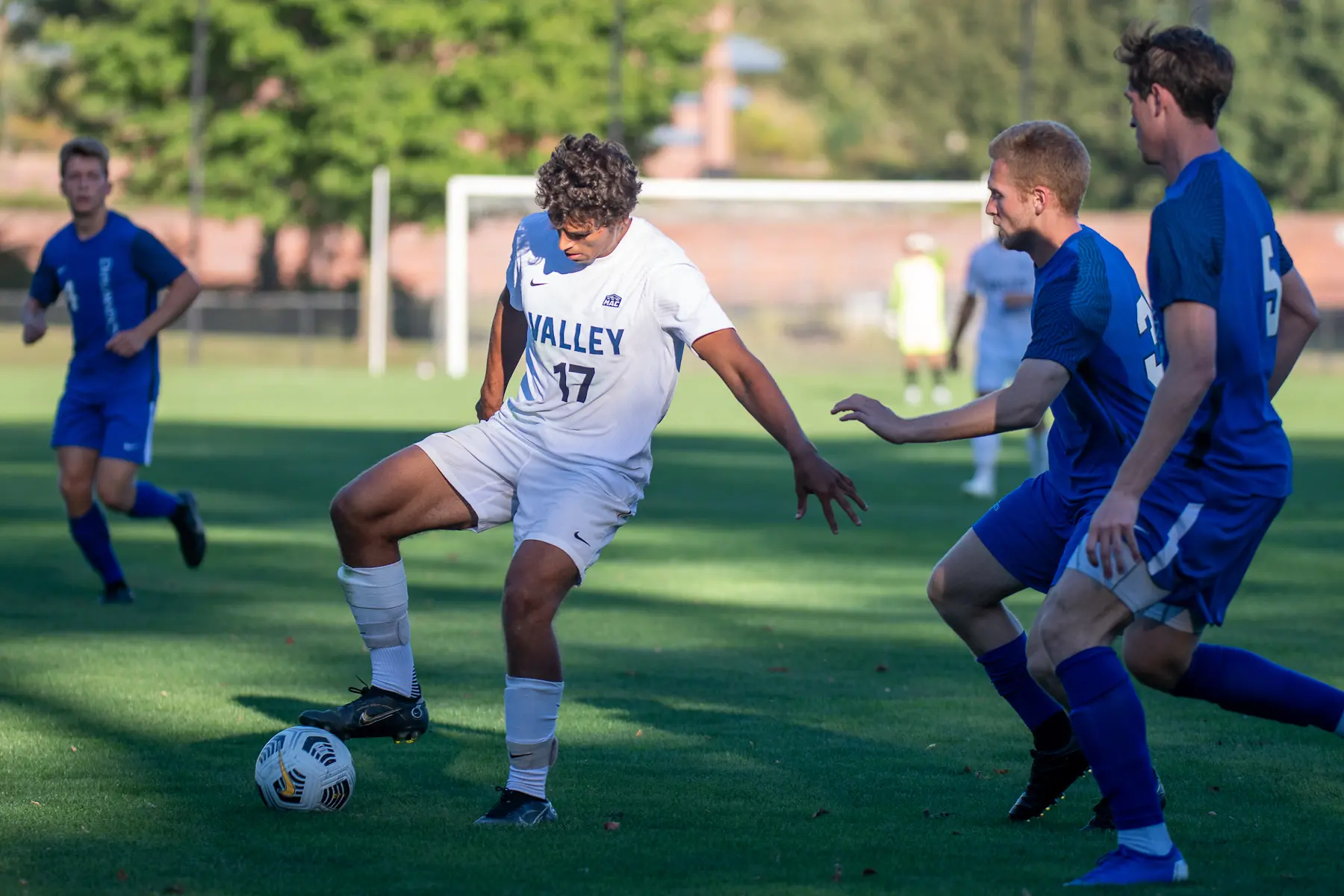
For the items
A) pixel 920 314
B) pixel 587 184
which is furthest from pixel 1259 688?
pixel 920 314

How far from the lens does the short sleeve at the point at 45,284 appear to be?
9.53m

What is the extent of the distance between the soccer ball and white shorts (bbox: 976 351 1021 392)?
30.5 ft

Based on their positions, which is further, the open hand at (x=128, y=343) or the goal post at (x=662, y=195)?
the goal post at (x=662, y=195)

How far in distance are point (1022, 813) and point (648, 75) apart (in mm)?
44907

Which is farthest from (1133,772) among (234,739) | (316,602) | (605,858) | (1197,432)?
(316,602)

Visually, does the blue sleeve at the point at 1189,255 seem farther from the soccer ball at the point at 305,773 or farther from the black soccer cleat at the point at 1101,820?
the soccer ball at the point at 305,773

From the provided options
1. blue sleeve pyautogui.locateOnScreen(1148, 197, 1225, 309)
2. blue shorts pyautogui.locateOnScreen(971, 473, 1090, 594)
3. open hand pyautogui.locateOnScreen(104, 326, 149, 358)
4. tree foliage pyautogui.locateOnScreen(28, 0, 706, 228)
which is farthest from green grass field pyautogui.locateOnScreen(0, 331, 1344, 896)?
tree foliage pyautogui.locateOnScreen(28, 0, 706, 228)

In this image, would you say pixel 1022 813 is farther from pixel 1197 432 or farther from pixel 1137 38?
pixel 1137 38

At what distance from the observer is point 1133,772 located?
443 cm

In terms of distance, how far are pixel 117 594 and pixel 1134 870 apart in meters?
6.35

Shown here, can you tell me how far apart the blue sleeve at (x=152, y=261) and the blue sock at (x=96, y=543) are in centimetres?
120

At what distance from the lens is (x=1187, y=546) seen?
14.2 ft

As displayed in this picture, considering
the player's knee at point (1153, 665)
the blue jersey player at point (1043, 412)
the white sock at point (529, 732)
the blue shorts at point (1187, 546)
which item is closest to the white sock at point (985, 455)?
the blue jersey player at point (1043, 412)

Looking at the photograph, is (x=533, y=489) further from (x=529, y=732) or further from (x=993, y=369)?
(x=993, y=369)
